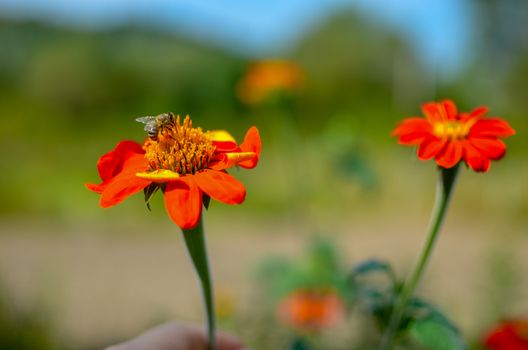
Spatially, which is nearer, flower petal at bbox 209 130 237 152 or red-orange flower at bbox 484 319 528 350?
flower petal at bbox 209 130 237 152

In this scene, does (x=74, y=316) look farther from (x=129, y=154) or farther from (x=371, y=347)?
(x=129, y=154)

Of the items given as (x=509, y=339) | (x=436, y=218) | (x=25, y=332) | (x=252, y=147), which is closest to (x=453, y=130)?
(x=436, y=218)

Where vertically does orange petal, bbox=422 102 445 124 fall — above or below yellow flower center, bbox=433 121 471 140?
above

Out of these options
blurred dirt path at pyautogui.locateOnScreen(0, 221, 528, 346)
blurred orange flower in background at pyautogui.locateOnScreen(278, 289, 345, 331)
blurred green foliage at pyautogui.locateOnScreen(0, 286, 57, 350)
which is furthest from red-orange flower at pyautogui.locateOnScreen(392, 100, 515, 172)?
blurred green foliage at pyautogui.locateOnScreen(0, 286, 57, 350)

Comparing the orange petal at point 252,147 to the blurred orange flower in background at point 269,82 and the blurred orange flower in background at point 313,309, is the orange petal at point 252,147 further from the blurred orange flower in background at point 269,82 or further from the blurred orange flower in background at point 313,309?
the blurred orange flower in background at point 269,82

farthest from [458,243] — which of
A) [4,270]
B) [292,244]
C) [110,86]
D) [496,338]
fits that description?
[110,86]

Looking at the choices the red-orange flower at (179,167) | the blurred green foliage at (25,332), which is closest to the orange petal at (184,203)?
the red-orange flower at (179,167)

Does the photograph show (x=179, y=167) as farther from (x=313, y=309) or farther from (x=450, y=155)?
(x=313, y=309)

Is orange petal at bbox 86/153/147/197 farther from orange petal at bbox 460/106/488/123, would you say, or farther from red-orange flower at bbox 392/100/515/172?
→ orange petal at bbox 460/106/488/123
